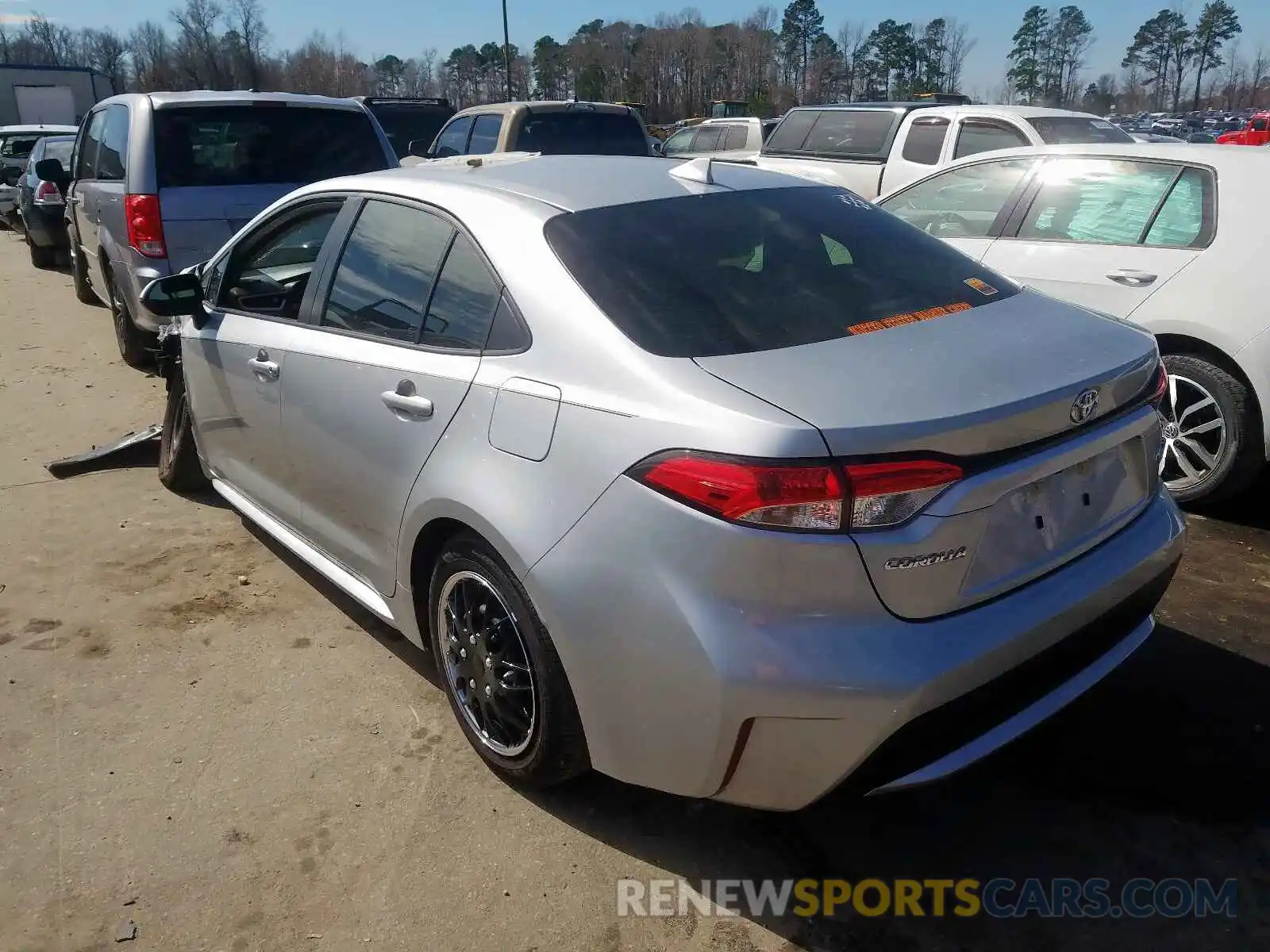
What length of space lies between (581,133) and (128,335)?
5.86 metres

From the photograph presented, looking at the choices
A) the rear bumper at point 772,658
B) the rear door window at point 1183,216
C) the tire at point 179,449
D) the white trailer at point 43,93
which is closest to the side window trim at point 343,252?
the rear bumper at point 772,658

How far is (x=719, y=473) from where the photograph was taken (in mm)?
2109

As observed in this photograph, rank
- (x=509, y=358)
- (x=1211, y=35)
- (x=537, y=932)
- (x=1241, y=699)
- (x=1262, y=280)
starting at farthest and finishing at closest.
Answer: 1. (x=1211, y=35)
2. (x=1262, y=280)
3. (x=1241, y=699)
4. (x=509, y=358)
5. (x=537, y=932)

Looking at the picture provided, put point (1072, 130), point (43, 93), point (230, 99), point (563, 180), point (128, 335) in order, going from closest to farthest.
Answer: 1. point (563, 180)
2. point (230, 99)
3. point (128, 335)
4. point (1072, 130)
5. point (43, 93)

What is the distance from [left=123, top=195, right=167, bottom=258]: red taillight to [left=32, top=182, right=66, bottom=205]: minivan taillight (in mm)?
6924

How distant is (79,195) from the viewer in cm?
851

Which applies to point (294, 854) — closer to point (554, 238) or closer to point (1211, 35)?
point (554, 238)

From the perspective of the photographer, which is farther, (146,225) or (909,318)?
(146,225)

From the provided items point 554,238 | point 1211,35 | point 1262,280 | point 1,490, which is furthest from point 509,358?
point 1211,35

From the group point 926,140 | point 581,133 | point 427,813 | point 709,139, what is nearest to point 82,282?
point 581,133

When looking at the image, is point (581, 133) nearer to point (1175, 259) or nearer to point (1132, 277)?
point (1132, 277)

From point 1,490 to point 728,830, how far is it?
14.6 ft

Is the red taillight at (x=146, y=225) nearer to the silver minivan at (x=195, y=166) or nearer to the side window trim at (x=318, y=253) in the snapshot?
the silver minivan at (x=195, y=166)

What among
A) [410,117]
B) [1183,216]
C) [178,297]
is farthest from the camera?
[410,117]
